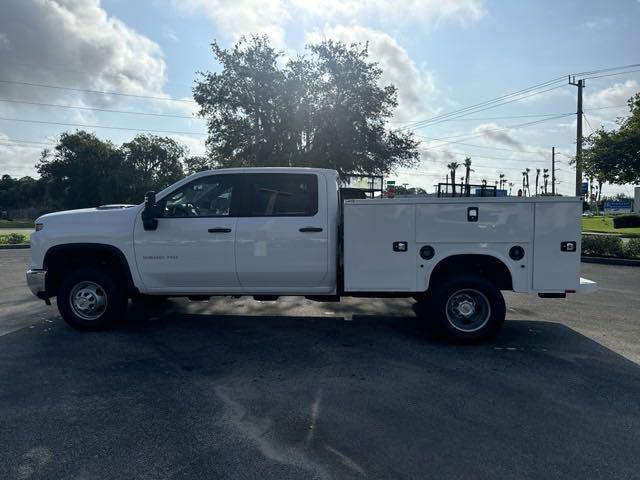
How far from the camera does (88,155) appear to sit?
197 ft

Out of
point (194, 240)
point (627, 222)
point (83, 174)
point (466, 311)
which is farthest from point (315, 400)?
point (83, 174)

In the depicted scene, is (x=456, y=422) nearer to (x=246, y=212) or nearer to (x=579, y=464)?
(x=579, y=464)

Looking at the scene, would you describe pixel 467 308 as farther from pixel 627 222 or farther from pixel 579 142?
pixel 627 222

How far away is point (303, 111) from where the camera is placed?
72.7ft

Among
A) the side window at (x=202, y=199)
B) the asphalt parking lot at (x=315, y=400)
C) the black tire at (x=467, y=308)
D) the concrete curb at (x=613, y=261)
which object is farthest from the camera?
the concrete curb at (x=613, y=261)

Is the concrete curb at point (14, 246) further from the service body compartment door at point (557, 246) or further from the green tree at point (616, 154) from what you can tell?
the green tree at point (616, 154)

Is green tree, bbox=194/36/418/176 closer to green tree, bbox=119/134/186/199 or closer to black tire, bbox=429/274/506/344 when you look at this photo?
black tire, bbox=429/274/506/344

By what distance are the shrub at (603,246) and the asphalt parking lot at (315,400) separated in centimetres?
840

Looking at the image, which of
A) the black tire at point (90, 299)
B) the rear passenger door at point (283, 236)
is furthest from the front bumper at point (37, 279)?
the rear passenger door at point (283, 236)

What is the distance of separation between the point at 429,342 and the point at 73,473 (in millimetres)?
4002

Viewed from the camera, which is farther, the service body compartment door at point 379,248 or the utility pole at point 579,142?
the utility pole at point 579,142

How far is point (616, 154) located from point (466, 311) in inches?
775

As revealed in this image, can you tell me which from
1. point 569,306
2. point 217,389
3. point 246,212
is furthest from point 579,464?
point 569,306

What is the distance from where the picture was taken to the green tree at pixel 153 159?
63.0m
